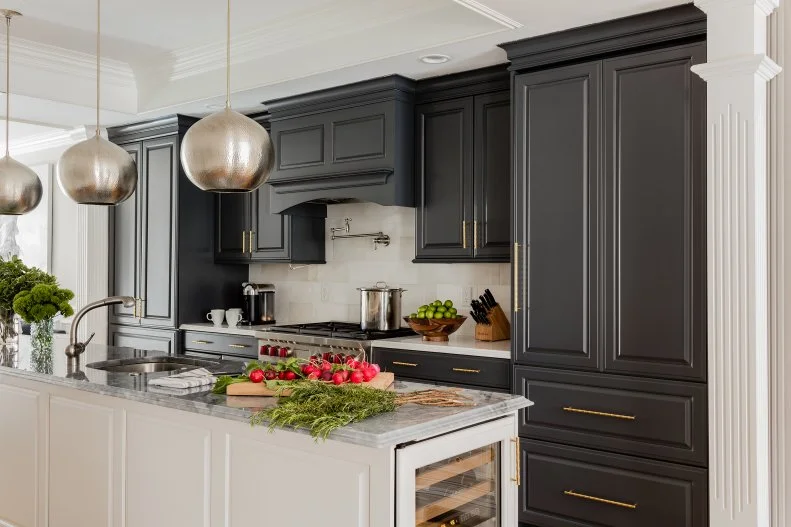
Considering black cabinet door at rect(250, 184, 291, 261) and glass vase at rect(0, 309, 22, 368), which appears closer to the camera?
glass vase at rect(0, 309, 22, 368)

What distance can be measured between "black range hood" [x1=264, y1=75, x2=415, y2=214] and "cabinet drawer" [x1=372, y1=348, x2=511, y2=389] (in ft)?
2.93

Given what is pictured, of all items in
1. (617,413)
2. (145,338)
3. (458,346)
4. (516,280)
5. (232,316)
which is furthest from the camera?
(145,338)

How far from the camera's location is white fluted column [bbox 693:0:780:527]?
2660 mm

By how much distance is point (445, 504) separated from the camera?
7.22 feet

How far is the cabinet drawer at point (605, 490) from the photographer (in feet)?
10.6

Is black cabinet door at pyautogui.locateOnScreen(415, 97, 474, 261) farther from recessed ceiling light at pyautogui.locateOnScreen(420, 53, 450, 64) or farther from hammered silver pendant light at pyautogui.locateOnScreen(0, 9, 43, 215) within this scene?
hammered silver pendant light at pyautogui.locateOnScreen(0, 9, 43, 215)

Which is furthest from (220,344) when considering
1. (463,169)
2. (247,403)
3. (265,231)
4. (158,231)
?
(247,403)

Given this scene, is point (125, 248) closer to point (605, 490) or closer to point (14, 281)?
point (14, 281)

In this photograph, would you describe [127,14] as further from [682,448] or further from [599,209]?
[682,448]

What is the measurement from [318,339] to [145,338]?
1976mm

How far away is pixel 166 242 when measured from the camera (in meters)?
5.74

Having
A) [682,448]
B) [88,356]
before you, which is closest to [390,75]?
[88,356]

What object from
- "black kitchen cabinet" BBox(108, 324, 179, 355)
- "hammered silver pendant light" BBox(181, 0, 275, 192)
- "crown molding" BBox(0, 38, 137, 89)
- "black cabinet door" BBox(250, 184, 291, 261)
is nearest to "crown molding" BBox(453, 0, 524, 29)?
"hammered silver pendant light" BBox(181, 0, 275, 192)

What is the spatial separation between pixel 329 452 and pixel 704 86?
87.9 inches
